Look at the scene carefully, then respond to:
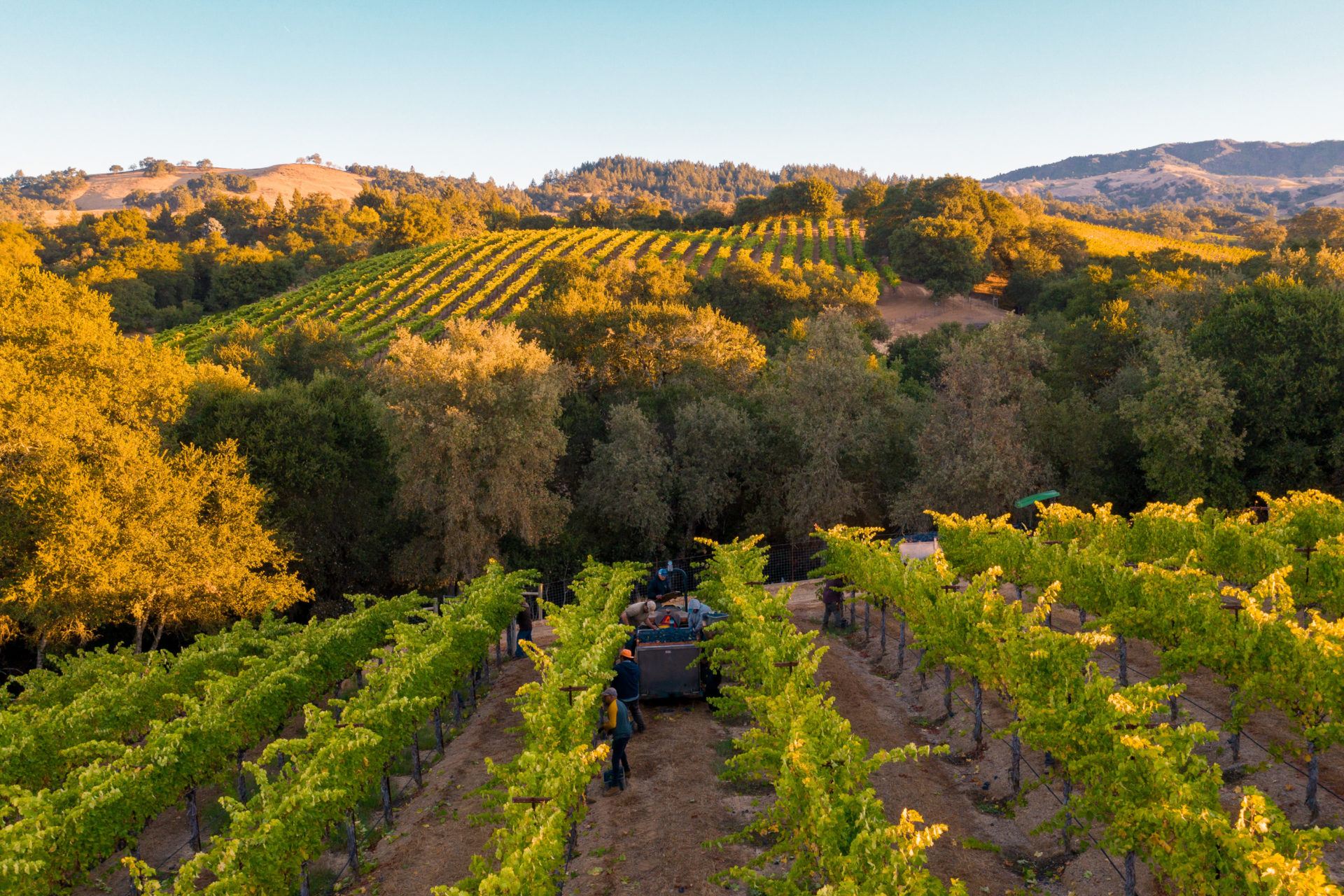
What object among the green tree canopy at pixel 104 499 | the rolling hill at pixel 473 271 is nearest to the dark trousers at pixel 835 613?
the green tree canopy at pixel 104 499

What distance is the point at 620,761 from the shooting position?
520 inches

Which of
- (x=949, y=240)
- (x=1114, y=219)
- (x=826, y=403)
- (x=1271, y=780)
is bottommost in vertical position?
(x=1271, y=780)

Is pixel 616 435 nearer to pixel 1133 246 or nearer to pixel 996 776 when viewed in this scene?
pixel 996 776

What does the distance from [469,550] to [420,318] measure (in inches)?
1549

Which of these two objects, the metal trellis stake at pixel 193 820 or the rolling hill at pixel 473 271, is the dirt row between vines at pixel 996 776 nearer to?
the metal trellis stake at pixel 193 820

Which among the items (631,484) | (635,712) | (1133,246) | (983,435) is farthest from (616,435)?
(1133,246)

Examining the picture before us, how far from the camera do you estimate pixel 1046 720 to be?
9.50 metres

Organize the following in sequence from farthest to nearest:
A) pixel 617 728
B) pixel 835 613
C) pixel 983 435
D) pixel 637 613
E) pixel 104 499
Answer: pixel 983 435 → pixel 835 613 → pixel 104 499 → pixel 637 613 → pixel 617 728

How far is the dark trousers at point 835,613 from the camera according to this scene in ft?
75.0

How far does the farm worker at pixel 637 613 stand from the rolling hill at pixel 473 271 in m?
40.6

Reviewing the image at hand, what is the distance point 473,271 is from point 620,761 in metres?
70.4

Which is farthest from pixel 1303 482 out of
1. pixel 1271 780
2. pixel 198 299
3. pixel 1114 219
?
pixel 1114 219

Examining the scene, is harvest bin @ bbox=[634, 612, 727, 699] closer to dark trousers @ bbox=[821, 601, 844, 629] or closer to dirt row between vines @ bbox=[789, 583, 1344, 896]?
dirt row between vines @ bbox=[789, 583, 1344, 896]

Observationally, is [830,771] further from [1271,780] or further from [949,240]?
[949,240]
